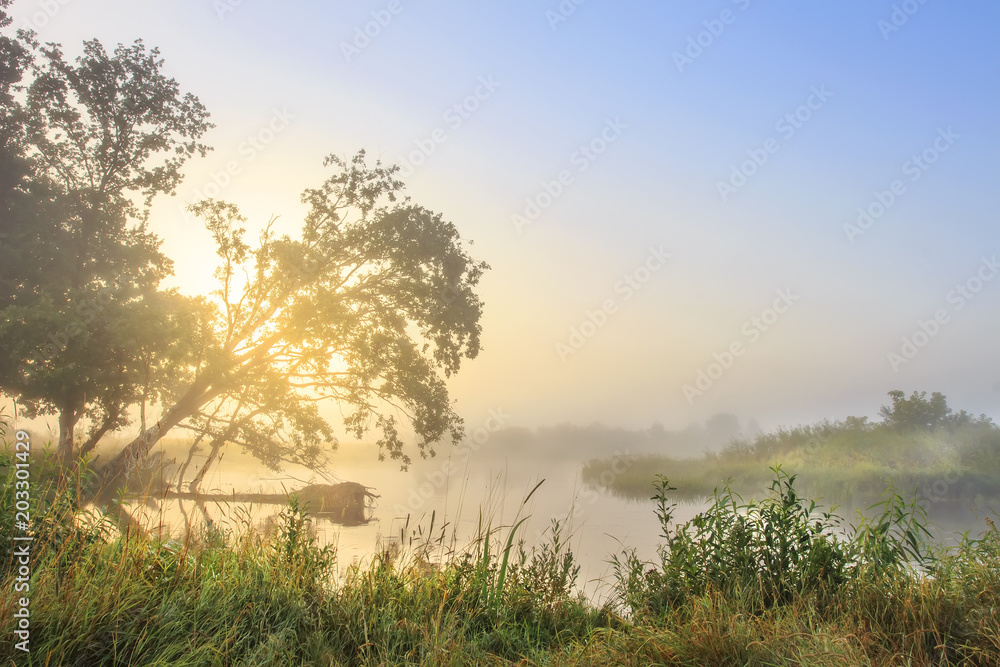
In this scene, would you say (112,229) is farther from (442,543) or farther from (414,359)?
(442,543)

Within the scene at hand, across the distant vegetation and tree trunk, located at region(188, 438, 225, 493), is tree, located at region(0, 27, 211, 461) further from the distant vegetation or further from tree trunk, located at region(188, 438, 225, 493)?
the distant vegetation

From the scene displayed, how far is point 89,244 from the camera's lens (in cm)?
1739

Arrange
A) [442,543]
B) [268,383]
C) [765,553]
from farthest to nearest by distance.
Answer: [268,383]
[442,543]
[765,553]

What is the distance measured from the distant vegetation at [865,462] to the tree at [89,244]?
611 inches

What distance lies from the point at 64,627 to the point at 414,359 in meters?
13.5

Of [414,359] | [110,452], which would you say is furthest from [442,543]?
[110,452]

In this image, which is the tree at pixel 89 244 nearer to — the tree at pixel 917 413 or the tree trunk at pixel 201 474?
the tree trunk at pixel 201 474

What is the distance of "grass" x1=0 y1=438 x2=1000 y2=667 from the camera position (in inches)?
134

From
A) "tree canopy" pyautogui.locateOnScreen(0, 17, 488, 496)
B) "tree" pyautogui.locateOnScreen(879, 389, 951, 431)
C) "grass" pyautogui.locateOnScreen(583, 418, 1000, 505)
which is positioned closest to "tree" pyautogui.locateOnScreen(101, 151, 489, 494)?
"tree canopy" pyautogui.locateOnScreen(0, 17, 488, 496)

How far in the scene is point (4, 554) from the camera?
404 centimetres

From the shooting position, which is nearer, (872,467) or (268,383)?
(268,383)

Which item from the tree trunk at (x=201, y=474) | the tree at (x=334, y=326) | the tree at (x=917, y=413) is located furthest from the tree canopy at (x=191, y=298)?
the tree at (x=917, y=413)

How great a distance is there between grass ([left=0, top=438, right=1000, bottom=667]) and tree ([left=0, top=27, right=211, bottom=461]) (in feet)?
38.5

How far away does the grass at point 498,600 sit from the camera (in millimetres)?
3404
